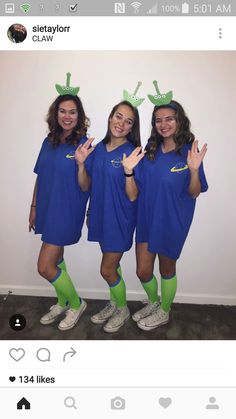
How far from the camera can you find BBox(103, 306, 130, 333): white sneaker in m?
1.56

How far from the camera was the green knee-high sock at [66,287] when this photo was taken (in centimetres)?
157

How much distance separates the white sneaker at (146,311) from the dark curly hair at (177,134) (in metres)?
0.87

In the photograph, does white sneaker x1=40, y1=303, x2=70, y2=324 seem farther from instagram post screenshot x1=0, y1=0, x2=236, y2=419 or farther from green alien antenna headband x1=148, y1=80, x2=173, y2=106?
green alien antenna headband x1=148, y1=80, x2=173, y2=106

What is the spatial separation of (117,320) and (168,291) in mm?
323

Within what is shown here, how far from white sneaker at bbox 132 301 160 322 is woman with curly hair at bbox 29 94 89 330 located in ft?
1.11

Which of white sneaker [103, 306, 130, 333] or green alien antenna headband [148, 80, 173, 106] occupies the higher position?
green alien antenna headband [148, 80, 173, 106]

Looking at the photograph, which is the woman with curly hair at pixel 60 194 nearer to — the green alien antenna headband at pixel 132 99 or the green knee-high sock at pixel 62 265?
the green knee-high sock at pixel 62 265
